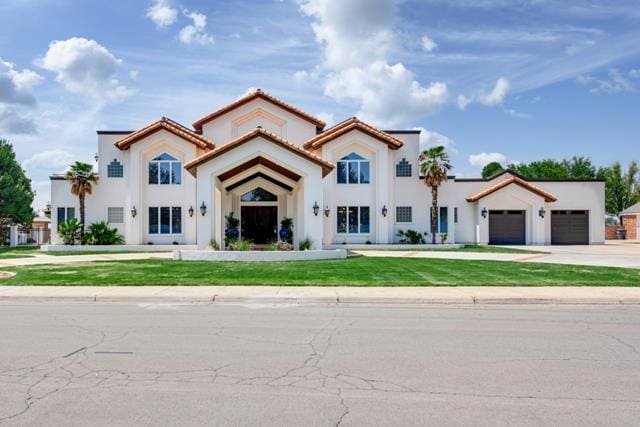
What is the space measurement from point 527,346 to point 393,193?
2687cm

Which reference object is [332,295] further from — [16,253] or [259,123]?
[259,123]

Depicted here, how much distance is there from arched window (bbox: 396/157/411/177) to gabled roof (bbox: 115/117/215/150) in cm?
1217

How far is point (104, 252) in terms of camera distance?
2942 centimetres

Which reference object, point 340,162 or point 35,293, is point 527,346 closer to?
point 35,293

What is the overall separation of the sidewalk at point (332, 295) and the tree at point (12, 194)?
96.8 feet

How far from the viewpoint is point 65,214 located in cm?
3422

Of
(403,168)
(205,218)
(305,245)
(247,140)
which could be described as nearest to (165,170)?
(205,218)

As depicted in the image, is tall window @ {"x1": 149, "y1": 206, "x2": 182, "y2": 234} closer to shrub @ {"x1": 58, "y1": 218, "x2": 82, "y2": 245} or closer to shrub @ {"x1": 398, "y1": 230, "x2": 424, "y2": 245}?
shrub @ {"x1": 58, "y1": 218, "x2": 82, "y2": 245}

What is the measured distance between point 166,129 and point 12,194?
15720 millimetres

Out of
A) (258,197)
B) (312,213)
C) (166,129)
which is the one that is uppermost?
(166,129)

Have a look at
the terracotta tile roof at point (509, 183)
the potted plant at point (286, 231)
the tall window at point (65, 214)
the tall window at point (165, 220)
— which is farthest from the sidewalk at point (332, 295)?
the terracotta tile roof at point (509, 183)

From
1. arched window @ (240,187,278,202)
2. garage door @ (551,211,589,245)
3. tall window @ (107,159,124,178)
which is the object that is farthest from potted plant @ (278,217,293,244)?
garage door @ (551,211,589,245)

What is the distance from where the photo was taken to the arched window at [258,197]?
110 feet

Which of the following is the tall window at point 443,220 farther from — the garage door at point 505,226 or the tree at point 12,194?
the tree at point 12,194
